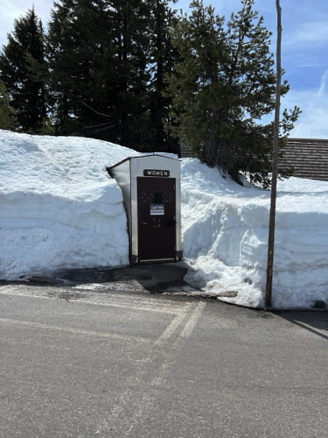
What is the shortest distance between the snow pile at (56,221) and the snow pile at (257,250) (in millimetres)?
2125

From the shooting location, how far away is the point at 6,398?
316 cm

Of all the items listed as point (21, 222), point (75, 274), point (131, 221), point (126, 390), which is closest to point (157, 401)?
point (126, 390)

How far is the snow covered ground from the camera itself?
6.66m

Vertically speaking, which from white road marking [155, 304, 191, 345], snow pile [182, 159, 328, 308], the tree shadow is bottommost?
the tree shadow

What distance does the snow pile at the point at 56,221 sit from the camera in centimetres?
842

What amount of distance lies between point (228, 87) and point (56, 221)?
7594mm

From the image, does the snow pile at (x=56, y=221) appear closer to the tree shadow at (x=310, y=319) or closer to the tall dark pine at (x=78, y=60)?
the tree shadow at (x=310, y=319)

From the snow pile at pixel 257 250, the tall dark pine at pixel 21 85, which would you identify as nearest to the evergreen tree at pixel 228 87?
the snow pile at pixel 257 250

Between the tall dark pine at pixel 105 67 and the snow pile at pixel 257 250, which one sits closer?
the snow pile at pixel 257 250

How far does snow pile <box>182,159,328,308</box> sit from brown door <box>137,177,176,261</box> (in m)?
0.77

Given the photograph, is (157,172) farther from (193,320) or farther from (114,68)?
(114,68)

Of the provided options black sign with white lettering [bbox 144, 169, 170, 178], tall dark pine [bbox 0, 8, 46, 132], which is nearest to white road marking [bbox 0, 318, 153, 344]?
black sign with white lettering [bbox 144, 169, 170, 178]

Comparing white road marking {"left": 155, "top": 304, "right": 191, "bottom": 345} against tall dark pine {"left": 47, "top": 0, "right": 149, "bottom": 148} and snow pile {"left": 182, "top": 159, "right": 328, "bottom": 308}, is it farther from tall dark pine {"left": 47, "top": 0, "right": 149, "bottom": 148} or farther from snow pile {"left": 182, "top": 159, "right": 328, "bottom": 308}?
tall dark pine {"left": 47, "top": 0, "right": 149, "bottom": 148}

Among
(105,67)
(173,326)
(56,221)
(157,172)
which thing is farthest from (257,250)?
(105,67)
